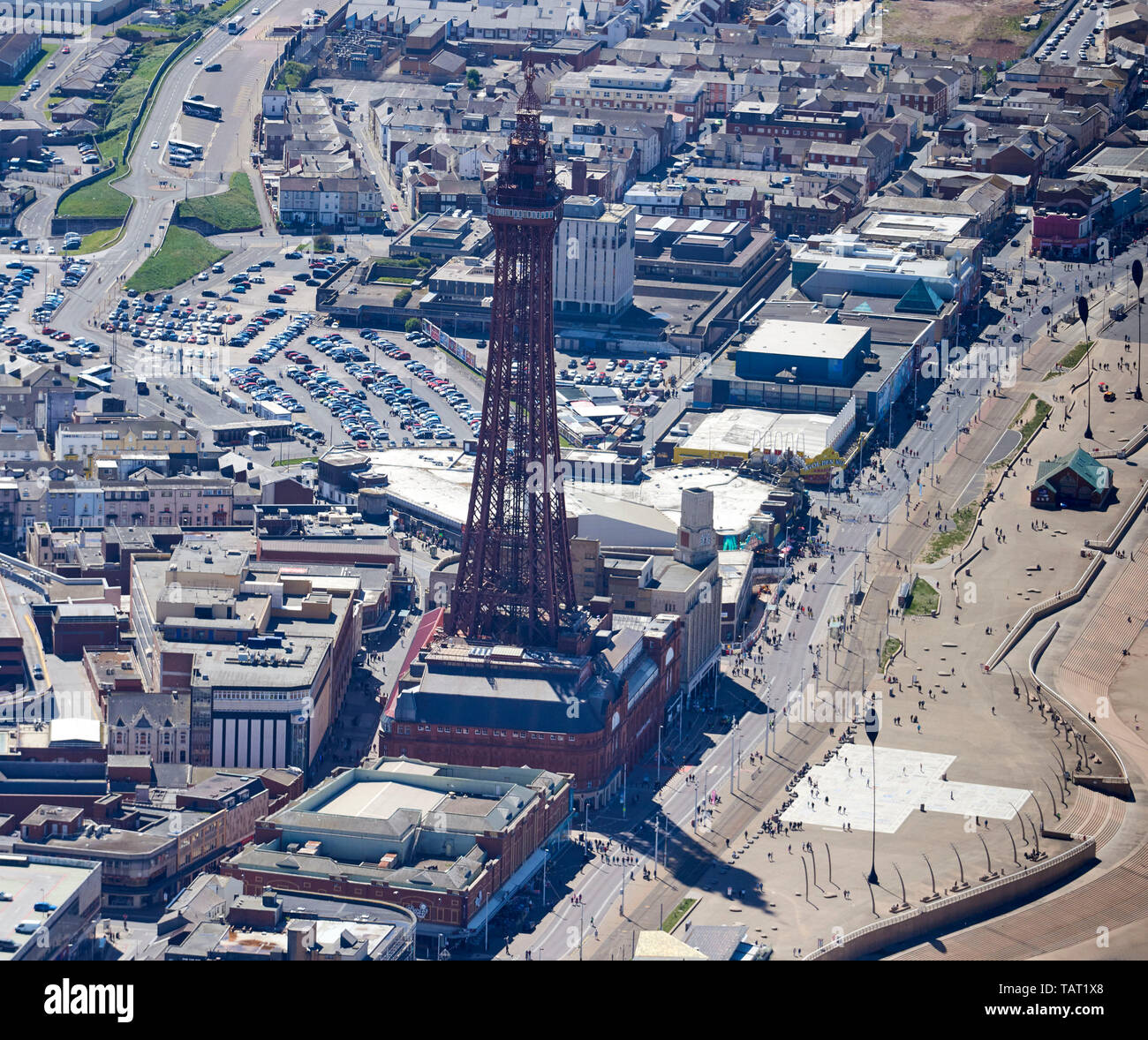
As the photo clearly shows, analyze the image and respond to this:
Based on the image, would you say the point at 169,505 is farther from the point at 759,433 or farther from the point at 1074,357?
the point at 1074,357

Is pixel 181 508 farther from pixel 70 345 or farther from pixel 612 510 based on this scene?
pixel 70 345

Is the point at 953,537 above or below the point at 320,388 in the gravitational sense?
above

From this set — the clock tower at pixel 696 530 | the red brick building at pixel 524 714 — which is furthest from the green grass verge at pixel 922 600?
the red brick building at pixel 524 714

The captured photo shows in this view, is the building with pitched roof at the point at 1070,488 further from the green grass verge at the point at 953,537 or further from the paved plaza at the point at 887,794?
the paved plaza at the point at 887,794

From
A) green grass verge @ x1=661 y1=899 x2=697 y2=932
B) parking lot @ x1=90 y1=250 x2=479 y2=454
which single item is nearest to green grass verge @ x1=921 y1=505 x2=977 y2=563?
parking lot @ x1=90 y1=250 x2=479 y2=454

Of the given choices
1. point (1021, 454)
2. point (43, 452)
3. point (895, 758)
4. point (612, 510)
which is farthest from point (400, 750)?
point (1021, 454)

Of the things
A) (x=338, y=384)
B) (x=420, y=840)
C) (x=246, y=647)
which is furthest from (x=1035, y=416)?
(x=420, y=840)
